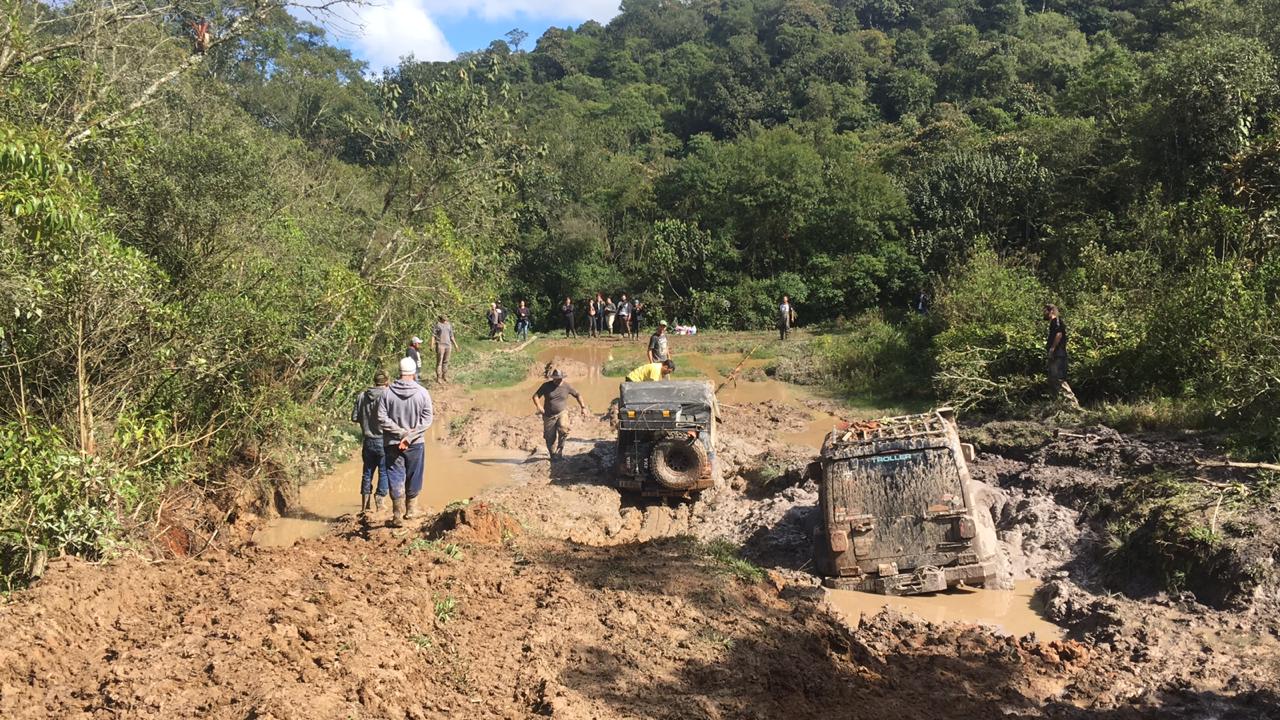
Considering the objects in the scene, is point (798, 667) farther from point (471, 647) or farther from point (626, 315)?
point (626, 315)

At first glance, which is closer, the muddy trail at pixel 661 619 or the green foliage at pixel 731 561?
the muddy trail at pixel 661 619

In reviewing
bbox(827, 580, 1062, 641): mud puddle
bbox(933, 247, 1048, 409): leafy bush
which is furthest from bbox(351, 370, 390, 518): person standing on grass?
bbox(933, 247, 1048, 409): leafy bush

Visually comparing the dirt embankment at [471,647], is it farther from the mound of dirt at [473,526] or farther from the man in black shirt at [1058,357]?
the man in black shirt at [1058,357]

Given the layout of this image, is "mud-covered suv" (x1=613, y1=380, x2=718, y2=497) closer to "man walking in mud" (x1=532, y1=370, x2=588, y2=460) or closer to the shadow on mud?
"man walking in mud" (x1=532, y1=370, x2=588, y2=460)

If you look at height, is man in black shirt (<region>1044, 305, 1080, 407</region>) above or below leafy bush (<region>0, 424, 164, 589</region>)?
above

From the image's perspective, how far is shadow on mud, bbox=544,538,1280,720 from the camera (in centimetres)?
535

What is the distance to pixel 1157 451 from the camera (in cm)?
1001

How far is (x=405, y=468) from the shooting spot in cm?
882

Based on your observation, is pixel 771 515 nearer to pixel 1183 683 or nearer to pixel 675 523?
pixel 675 523

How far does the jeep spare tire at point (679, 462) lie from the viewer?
10.1 metres

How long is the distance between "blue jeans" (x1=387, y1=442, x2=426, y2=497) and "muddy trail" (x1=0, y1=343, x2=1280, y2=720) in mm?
427

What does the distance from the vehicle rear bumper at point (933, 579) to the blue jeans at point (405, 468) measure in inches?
179

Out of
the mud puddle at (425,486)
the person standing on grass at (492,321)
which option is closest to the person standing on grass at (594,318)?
the person standing on grass at (492,321)

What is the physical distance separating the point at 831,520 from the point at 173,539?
591 cm
